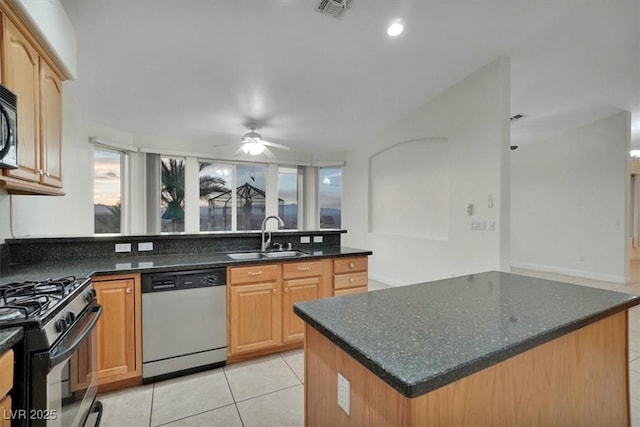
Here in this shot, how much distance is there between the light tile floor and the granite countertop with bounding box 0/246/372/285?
0.86m

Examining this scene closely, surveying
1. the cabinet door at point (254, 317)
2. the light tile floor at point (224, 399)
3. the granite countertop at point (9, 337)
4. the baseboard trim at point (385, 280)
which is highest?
the granite countertop at point (9, 337)

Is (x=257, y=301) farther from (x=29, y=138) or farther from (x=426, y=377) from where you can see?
(x=426, y=377)

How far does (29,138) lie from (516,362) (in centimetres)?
258

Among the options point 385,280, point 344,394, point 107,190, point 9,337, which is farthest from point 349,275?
point 107,190

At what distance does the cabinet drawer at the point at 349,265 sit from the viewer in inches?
115

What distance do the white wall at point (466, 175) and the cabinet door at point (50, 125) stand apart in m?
4.14

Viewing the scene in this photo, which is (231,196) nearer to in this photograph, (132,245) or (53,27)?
(132,245)

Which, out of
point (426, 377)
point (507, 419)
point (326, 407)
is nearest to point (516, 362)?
point (507, 419)

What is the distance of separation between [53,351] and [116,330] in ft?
3.19

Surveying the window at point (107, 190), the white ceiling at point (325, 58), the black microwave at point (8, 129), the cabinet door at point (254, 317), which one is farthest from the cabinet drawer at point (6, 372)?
the window at point (107, 190)

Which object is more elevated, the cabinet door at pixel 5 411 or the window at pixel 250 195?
the window at pixel 250 195

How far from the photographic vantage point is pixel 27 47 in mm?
1712

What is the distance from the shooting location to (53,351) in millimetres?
1231

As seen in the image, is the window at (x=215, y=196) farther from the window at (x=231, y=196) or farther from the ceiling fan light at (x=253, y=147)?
the ceiling fan light at (x=253, y=147)
